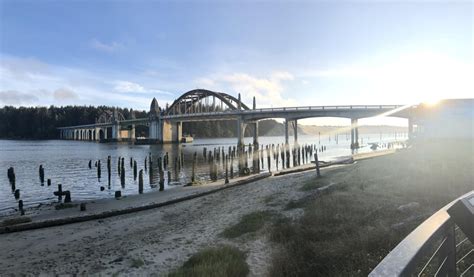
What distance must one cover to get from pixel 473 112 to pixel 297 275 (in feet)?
120

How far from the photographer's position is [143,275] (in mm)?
8625

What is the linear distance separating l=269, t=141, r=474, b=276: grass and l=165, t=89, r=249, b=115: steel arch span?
273ft

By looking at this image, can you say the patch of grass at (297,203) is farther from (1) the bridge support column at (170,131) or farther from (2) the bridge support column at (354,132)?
(1) the bridge support column at (170,131)

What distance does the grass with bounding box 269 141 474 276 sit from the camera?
710 centimetres

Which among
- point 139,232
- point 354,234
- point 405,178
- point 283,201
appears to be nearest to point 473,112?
point 405,178

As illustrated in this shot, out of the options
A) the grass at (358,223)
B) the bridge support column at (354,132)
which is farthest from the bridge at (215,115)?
the grass at (358,223)

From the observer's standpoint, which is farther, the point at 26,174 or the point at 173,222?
the point at 26,174

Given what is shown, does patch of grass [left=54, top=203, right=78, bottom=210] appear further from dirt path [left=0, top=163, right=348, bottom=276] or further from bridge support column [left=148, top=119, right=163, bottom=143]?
bridge support column [left=148, top=119, right=163, bottom=143]

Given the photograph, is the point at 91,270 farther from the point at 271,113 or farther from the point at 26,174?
the point at 271,113

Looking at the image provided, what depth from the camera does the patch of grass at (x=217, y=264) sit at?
7.41 m

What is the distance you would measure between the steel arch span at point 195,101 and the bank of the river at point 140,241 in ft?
269

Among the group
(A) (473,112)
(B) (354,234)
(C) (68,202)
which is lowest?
(C) (68,202)

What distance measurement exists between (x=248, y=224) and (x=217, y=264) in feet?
14.2

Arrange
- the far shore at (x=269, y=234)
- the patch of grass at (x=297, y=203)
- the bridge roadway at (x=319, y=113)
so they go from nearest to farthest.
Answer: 1. the far shore at (x=269, y=234)
2. the patch of grass at (x=297, y=203)
3. the bridge roadway at (x=319, y=113)
